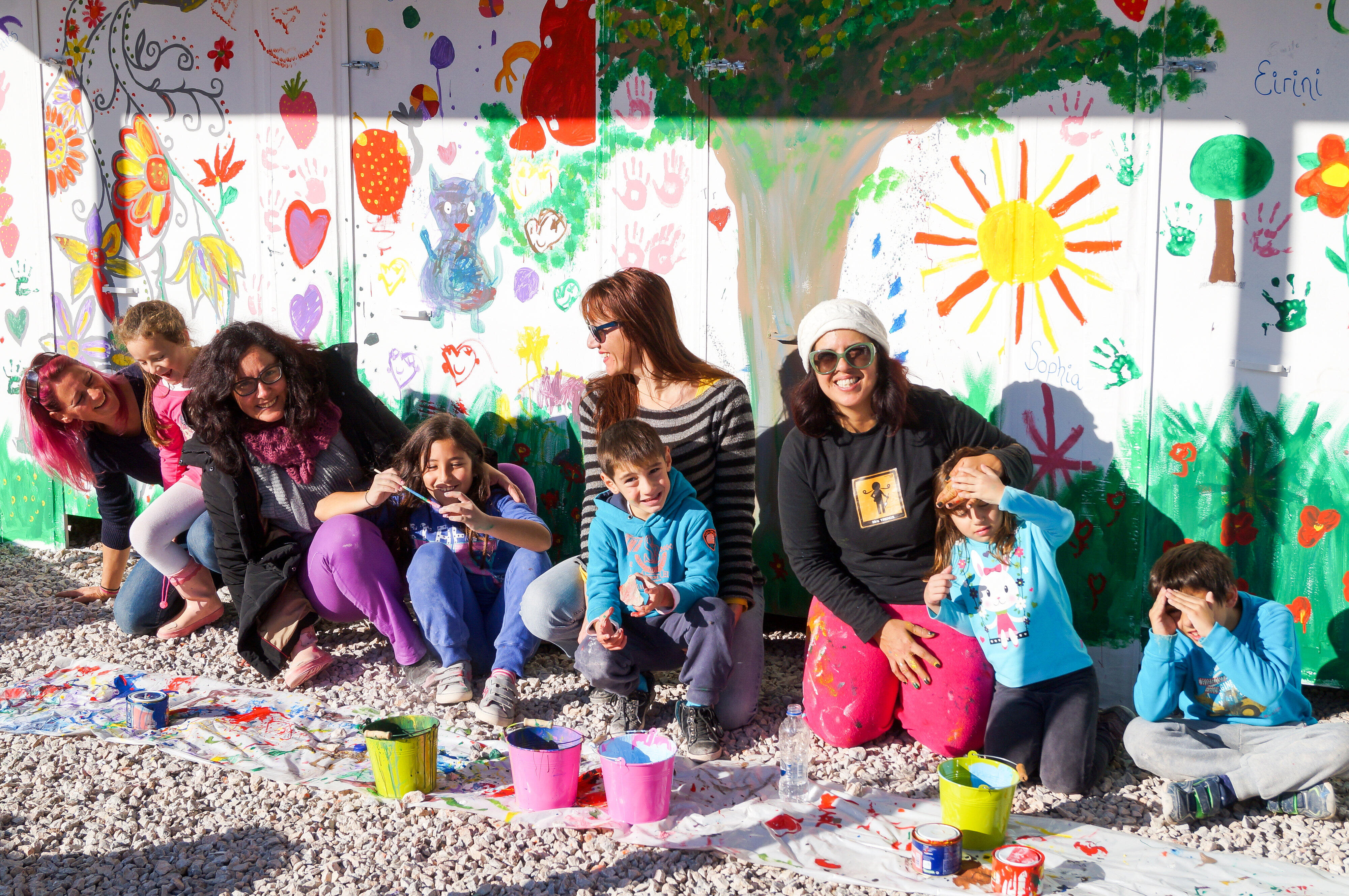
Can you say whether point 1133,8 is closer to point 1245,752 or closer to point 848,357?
point 848,357

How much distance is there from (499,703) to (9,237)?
12.2 ft

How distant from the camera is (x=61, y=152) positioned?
16.9 feet

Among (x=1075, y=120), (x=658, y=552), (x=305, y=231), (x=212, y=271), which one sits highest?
(x=1075, y=120)

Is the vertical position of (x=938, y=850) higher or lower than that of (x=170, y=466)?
lower

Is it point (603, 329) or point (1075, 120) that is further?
point (603, 329)

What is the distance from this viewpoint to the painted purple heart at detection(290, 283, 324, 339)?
474 cm

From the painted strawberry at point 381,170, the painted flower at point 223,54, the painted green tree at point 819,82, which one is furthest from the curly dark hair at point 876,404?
the painted flower at point 223,54

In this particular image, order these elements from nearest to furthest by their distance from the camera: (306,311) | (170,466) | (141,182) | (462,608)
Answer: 1. (462,608)
2. (170,466)
3. (306,311)
4. (141,182)

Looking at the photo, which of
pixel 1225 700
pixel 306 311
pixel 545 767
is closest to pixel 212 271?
pixel 306 311

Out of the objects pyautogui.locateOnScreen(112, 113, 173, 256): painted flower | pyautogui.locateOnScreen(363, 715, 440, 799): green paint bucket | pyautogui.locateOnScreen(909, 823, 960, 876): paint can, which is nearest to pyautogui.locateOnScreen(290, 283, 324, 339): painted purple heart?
pyautogui.locateOnScreen(112, 113, 173, 256): painted flower

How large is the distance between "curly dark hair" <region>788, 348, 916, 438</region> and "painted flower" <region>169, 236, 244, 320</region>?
9.29ft

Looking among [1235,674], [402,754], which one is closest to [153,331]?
[402,754]

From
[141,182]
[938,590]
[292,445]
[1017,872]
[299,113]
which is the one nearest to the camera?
[1017,872]

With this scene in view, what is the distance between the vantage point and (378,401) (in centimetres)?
407
